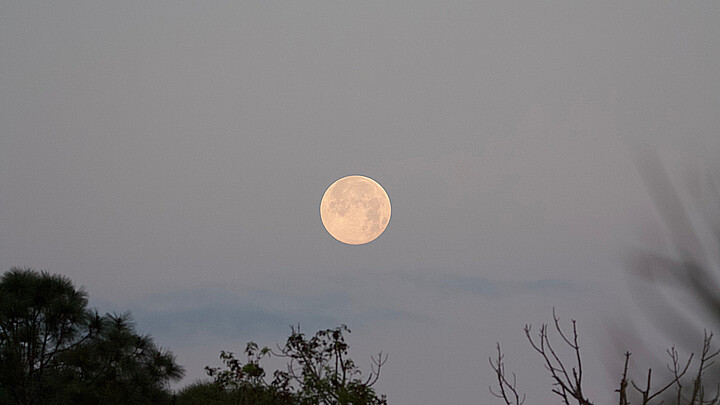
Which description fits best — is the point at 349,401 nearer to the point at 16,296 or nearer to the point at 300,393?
the point at 300,393

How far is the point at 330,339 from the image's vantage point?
18.2m

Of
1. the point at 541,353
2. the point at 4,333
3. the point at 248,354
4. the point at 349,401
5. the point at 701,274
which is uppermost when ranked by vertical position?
the point at 4,333

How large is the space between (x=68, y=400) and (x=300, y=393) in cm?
538

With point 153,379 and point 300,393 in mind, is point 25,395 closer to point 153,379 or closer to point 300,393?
point 153,379

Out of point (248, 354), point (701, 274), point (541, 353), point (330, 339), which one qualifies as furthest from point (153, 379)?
point (701, 274)

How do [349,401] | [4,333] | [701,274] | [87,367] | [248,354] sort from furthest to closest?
[4,333] < [87,367] < [248,354] < [349,401] < [701,274]

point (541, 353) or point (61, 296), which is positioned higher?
point (61, 296)

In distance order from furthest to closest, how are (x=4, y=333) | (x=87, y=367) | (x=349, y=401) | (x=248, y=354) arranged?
(x=4, y=333) < (x=87, y=367) < (x=248, y=354) < (x=349, y=401)

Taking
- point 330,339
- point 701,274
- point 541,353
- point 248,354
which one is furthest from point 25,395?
point 701,274

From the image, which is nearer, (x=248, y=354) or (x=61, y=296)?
(x=248, y=354)

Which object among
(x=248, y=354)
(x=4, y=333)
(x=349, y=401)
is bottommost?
(x=349, y=401)

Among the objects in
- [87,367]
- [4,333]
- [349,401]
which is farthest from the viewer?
[4,333]

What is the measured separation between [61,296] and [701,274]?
22.3m

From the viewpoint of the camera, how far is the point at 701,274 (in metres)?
1.87
